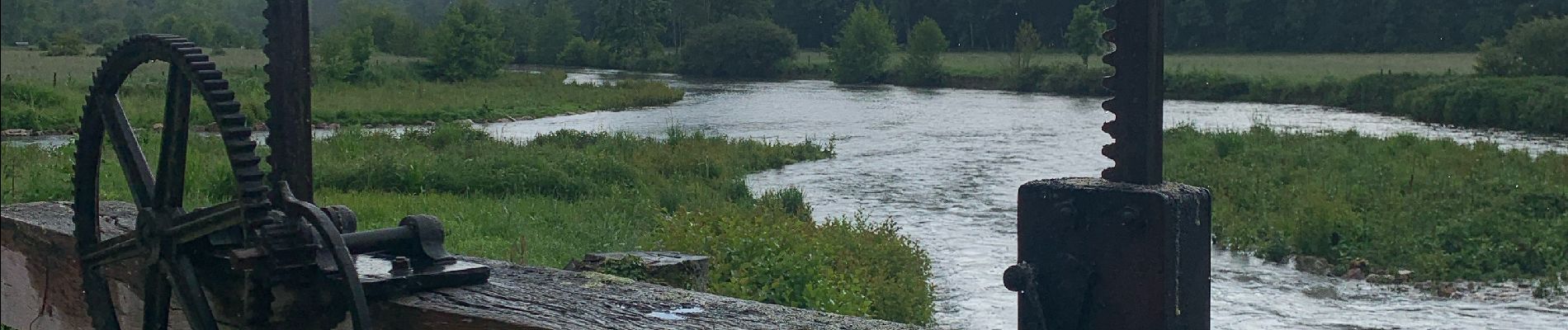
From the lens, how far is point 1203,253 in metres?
2.27

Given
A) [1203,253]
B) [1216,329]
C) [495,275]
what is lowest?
[1216,329]

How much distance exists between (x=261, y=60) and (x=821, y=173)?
1803 cm

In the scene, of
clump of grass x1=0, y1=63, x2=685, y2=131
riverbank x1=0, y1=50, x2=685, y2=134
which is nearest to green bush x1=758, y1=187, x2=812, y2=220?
riverbank x1=0, y1=50, x2=685, y2=134

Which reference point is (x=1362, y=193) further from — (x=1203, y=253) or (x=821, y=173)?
(x=1203, y=253)

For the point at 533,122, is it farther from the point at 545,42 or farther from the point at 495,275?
the point at 545,42

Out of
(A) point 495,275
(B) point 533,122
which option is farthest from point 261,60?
(A) point 495,275

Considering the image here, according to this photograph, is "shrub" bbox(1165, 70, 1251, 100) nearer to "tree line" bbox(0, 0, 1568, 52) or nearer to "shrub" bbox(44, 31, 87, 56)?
"tree line" bbox(0, 0, 1568, 52)

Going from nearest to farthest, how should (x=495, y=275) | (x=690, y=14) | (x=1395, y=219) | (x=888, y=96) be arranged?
(x=495, y=275)
(x=1395, y=219)
(x=888, y=96)
(x=690, y=14)

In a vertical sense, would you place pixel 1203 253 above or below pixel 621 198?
above

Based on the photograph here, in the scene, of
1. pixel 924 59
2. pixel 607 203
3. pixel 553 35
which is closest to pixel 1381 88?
pixel 924 59

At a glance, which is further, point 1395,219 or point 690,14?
point 690,14

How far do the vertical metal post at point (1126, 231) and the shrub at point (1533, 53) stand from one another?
39.0 metres

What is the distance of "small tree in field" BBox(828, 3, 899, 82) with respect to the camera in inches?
2495

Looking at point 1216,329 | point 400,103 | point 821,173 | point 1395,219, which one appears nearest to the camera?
point 1216,329
